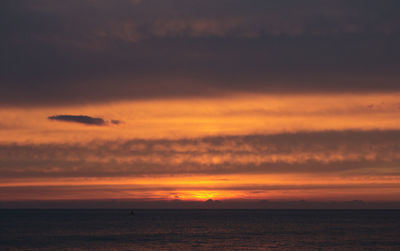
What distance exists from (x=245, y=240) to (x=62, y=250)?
3994 centimetres

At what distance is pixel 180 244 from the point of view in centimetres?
10062

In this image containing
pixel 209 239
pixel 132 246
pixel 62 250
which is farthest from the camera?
pixel 209 239

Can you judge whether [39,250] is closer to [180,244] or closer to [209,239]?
[180,244]

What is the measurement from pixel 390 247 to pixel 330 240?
56.6ft

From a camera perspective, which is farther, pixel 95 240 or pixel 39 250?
pixel 95 240

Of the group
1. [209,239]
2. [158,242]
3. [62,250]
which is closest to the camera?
[62,250]

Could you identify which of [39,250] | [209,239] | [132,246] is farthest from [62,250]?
[209,239]

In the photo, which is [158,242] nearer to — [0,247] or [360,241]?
[0,247]

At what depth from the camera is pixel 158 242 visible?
105562 mm

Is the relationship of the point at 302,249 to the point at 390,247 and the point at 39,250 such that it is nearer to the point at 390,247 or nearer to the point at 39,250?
the point at 390,247

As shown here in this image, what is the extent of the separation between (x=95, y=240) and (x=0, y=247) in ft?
69.2

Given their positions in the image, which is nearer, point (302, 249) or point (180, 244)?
point (302, 249)

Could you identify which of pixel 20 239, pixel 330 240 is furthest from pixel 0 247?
pixel 330 240

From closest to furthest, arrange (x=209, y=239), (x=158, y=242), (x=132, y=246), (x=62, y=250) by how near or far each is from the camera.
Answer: (x=62, y=250) < (x=132, y=246) < (x=158, y=242) < (x=209, y=239)
